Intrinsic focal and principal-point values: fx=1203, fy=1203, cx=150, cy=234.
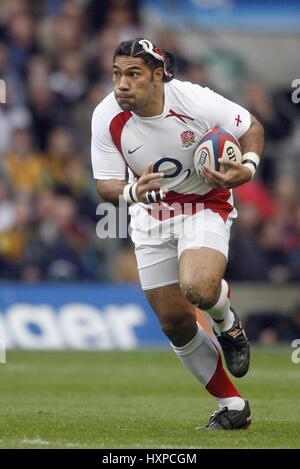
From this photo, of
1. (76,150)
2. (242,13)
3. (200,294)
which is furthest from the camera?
(242,13)

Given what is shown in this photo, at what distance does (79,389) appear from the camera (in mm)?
10883

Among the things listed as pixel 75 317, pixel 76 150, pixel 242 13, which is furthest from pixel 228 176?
pixel 242 13

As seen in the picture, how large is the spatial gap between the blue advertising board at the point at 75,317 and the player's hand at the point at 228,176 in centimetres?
754

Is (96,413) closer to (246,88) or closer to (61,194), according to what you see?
(61,194)

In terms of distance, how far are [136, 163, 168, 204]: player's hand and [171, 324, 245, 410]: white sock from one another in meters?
1.21

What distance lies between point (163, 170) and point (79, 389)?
3484 millimetres

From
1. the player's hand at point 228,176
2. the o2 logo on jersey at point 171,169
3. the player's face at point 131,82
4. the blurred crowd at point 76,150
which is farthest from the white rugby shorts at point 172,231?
the blurred crowd at point 76,150

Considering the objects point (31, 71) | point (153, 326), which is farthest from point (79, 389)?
point (31, 71)

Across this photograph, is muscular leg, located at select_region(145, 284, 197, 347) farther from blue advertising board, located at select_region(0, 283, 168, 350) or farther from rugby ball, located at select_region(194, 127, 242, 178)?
blue advertising board, located at select_region(0, 283, 168, 350)

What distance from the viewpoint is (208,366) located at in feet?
26.5

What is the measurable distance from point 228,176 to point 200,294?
76 cm

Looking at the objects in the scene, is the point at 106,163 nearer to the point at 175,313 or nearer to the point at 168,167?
the point at 168,167

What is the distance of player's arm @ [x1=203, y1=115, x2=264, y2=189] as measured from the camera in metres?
7.49

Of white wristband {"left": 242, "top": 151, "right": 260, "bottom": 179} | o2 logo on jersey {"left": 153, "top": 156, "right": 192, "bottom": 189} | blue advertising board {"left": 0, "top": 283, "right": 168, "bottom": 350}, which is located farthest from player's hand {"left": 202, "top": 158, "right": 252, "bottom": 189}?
blue advertising board {"left": 0, "top": 283, "right": 168, "bottom": 350}
